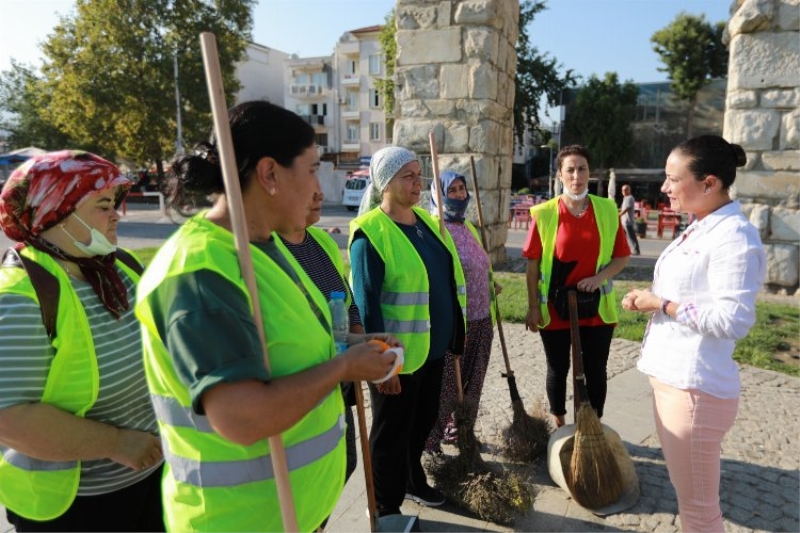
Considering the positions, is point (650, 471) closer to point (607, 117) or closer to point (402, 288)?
point (402, 288)

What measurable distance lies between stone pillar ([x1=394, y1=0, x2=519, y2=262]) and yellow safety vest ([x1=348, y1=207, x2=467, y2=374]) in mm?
5177

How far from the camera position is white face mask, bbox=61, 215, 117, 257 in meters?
1.88

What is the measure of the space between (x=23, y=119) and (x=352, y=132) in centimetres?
2372

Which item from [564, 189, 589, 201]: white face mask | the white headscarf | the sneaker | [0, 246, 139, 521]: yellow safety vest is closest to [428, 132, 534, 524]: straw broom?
the sneaker

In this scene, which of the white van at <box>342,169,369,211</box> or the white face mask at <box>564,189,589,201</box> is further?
the white van at <box>342,169,369,211</box>

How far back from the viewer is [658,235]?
54.6 feet

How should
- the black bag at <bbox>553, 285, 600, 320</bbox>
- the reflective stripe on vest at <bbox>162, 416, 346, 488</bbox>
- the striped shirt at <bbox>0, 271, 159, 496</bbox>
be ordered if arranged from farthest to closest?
the black bag at <bbox>553, 285, 600, 320</bbox> → the striped shirt at <bbox>0, 271, 159, 496</bbox> → the reflective stripe on vest at <bbox>162, 416, 346, 488</bbox>

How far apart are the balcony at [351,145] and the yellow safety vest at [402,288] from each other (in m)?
45.3

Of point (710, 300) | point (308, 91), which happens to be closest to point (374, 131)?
point (308, 91)

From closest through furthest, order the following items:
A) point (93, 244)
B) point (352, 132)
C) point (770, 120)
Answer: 1. point (93, 244)
2. point (770, 120)
3. point (352, 132)

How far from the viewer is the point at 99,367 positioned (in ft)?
5.80

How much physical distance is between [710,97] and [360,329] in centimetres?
4095

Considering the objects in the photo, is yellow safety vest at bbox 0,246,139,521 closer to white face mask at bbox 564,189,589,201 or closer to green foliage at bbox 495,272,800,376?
white face mask at bbox 564,189,589,201

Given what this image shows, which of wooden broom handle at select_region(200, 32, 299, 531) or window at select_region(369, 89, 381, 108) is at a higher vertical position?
window at select_region(369, 89, 381, 108)
